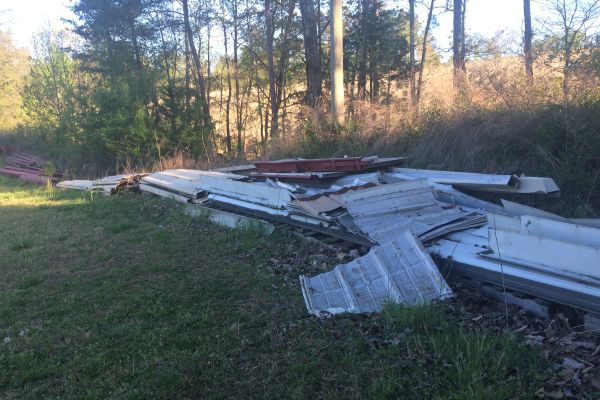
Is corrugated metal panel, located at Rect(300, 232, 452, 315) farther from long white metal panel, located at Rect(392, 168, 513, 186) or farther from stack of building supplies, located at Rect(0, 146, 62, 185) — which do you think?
stack of building supplies, located at Rect(0, 146, 62, 185)

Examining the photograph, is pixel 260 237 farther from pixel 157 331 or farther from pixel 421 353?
pixel 421 353

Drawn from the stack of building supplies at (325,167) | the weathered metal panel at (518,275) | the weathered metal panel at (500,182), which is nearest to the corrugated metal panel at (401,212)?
the weathered metal panel at (518,275)

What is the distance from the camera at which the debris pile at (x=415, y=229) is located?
355cm

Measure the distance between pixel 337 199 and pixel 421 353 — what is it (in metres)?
3.08

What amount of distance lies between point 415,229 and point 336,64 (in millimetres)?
7836

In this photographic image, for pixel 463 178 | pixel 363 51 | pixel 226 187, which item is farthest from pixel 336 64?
pixel 363 51

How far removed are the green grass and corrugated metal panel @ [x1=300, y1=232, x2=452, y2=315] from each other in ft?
0.58

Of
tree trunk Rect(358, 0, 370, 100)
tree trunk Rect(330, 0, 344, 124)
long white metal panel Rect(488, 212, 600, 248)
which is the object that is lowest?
long white metal panel Rect(488, 212, 600, 248)

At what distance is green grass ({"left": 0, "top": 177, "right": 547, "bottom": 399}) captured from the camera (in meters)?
2.77

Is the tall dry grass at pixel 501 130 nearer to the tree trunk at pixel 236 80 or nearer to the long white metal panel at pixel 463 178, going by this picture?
the long white metal panel at pixel 463 178

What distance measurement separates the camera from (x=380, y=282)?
13.1 feet

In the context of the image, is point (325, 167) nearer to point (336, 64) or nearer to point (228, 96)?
point (336, 64)

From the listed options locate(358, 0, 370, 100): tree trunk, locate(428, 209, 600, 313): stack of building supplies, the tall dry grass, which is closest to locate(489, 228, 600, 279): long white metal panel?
locate(428, 209, 600, 313): stack of building supplies

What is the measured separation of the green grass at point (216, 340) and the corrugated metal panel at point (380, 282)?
18 centimetres
